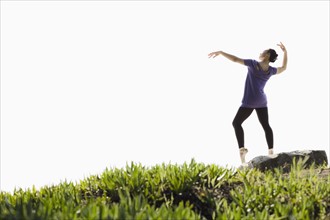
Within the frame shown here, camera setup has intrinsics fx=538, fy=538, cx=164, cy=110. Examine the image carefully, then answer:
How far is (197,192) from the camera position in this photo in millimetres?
7406

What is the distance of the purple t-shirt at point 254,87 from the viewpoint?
10.1 m

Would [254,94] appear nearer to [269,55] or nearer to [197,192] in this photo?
[269,55]

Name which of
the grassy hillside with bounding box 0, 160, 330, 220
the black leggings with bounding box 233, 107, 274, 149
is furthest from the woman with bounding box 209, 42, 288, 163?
the grassy hillside with bounding box 0, 160, 330, 220

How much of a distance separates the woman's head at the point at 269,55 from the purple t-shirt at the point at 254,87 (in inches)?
8.9

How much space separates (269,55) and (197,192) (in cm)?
399

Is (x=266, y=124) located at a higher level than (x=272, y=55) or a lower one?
lower

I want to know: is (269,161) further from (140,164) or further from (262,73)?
(140,164)

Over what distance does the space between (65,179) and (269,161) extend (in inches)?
149

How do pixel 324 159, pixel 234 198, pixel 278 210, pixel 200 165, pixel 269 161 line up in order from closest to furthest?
pixel 278 210 → pixel 234 198 → pixel 200 165 → pixel 269 161 → pixel 324 159

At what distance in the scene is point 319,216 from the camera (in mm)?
6801

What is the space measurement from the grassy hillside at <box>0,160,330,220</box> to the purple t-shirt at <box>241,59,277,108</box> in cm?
196

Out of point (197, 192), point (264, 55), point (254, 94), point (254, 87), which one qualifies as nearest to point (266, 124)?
point (254, 94)

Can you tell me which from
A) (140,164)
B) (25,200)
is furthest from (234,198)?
(25,200)

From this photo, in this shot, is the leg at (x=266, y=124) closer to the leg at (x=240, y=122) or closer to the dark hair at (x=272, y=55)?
the leg at (x=240, y=122)
